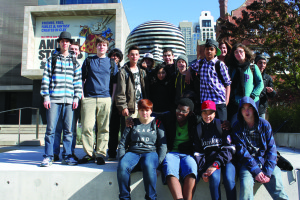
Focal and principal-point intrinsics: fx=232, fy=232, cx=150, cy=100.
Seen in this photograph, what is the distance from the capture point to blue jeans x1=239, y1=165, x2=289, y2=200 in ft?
8.57

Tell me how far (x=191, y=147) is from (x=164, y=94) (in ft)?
3.84

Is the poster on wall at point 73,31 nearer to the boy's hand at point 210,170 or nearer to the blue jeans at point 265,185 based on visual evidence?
the boy's hand at point 210,170

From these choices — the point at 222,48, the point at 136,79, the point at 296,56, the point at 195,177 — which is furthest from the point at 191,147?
the point at 296,56

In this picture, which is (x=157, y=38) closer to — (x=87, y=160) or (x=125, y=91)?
(x=125, y=91)

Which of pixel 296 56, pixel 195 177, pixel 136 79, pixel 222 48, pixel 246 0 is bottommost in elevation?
pixel 195 177

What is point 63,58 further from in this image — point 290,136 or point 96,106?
point 290,136

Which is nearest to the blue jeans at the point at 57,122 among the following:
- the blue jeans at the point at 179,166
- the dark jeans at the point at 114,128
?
the dark jeans at the point at 114,128

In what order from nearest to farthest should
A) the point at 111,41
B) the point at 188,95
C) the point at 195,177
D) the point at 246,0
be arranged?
1. the point at 195,177
2. the point at 188,95
3. the point at 111,41
4. the point at 246,0

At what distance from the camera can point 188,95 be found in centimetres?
352

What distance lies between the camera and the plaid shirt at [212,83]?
3.40m

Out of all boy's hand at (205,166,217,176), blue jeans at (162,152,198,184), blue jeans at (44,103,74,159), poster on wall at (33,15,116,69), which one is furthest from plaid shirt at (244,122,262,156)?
poster on wall at (33,15,116,69)

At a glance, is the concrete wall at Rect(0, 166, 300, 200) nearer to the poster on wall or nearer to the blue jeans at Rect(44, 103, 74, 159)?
the blue jeans at Rect(44, 103, 74, 159)

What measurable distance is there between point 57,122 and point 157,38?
381 centimetres

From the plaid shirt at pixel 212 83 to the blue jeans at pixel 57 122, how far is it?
2.05m
